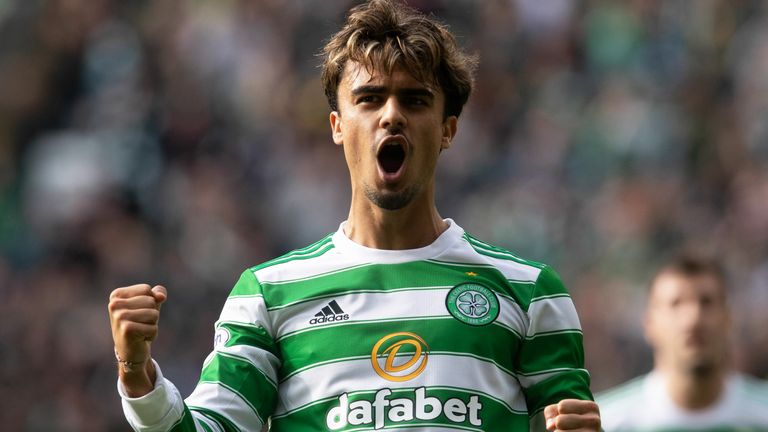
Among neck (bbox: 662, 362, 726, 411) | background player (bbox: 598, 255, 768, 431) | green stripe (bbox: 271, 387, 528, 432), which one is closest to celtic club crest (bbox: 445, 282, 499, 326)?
green stripe (bbox: 271, 387, 528, 432)

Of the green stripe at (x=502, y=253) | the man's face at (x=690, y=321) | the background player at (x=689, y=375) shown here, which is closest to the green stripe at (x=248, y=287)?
the green stripe at (x=502, y=253)

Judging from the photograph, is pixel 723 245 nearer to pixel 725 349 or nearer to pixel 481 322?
pixel 725 349

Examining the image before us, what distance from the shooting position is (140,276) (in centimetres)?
1009

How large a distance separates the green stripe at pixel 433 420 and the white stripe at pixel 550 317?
27cm

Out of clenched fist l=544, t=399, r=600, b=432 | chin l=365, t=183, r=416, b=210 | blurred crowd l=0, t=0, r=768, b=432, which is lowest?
clenched fist l=544, t=399, r=600, b=432

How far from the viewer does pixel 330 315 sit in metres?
4.34

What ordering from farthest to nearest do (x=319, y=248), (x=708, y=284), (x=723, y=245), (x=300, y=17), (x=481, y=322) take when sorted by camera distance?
(x=300, y=17) < (x=723, y=245) < (x=708, y=284) < (x=319, y=248) < (x=481, y=322)

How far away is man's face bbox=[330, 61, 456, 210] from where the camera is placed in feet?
14.4

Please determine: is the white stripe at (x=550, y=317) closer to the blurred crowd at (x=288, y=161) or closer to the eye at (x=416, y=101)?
the eye at (x=416, y=101)

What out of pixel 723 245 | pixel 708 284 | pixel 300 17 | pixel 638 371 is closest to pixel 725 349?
pixel 708 284

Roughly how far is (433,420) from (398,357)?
0.72 feet

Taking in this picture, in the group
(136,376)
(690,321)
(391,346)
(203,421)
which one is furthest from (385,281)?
(690,321)

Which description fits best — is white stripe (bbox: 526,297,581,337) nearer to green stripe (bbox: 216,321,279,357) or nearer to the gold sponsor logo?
the gold sponsor logo

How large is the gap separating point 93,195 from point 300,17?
93.5 inches
